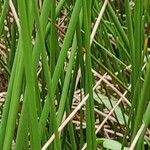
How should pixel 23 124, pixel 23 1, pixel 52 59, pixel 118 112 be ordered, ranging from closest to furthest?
pixel 23 1 < pixel 23 124 < pixel 52 59 < pixel 118 112

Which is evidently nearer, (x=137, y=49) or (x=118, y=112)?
(x=137, y=49)

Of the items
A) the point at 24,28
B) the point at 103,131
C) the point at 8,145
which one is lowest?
the point at 103,131

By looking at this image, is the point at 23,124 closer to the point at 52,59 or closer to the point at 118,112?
the point at 52,59

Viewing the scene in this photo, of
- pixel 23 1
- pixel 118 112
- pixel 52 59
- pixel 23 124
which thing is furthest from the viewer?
pixel 118 112

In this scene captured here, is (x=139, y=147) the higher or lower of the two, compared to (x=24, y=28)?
lower

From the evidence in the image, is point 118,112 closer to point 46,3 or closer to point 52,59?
point 52,59

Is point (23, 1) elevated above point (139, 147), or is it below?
above

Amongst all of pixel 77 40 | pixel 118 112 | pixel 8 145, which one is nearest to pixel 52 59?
pixel 77 40

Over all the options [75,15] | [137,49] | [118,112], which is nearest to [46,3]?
[75,15]

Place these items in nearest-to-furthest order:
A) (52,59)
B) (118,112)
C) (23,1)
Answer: (23,1), (52,59), (118,112)
